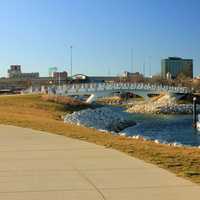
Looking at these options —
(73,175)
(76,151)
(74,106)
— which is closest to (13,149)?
(76,151)

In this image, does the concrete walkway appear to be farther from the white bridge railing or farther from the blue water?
the white bridge railing

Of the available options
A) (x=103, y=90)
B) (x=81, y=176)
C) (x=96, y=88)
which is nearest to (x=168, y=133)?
(x=81, y=176)

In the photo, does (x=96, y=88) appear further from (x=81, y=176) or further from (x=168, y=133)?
(x=81, y=176)

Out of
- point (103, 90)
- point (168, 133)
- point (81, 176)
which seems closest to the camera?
point (81, 176)

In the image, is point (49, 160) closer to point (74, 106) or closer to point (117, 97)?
point (74, 106)

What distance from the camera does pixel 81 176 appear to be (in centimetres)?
1153

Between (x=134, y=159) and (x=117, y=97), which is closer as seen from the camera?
(x=134, y=159)

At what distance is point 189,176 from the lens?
11836 mm

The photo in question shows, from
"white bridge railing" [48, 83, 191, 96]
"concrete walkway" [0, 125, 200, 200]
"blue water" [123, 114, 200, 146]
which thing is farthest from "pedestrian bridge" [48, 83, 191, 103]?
"concrete walkway" [0, 125, 200, 200]

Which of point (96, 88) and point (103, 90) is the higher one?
point (96, 88)

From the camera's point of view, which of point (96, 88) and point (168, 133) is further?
point (96, 88)

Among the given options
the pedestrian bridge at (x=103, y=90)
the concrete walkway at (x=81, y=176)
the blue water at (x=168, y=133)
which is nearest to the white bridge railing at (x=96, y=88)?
the pedestrian bridge at (x=103, y=90)

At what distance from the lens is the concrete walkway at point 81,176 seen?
9.81m

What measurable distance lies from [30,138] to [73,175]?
7628 mm
